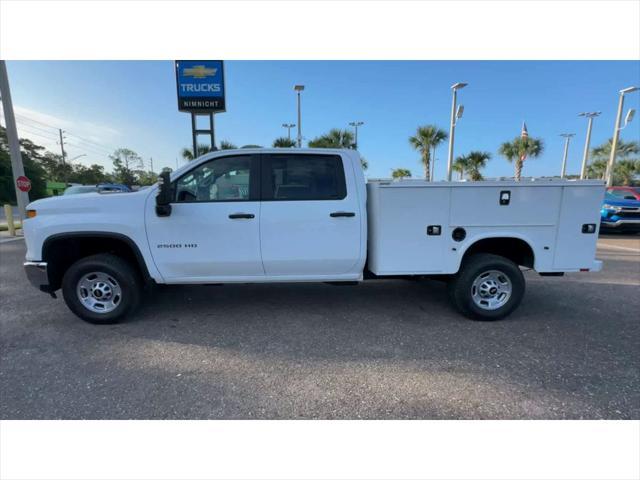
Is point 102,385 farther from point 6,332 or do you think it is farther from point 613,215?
point 613,215

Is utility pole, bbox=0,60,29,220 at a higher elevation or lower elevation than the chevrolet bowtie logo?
lower

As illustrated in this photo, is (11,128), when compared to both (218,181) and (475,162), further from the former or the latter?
(475,162)

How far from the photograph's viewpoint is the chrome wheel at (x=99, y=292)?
367 cm

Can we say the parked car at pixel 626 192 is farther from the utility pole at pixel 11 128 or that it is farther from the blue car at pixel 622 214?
the utility pole at pixel 11 128

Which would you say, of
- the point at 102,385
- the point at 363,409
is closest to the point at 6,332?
the point at 102,385

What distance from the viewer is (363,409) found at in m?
2.33

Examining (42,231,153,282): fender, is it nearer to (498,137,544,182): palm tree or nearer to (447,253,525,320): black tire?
(447,253,525,320): black tire

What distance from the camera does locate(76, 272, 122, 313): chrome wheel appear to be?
3.67m

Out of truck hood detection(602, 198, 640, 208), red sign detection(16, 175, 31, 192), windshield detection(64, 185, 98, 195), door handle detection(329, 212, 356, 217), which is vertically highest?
red sign detection(16, 175, 31, 192)

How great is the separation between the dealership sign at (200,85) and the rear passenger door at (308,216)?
8.39 metres

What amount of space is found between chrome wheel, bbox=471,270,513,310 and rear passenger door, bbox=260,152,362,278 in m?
1.50

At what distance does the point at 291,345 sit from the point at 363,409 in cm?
112

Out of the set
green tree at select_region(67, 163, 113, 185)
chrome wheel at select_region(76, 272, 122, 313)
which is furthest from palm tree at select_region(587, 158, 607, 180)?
green tree at select_region(67, 163, 113, 185)

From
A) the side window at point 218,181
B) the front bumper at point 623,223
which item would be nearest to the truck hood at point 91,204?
the side window at point 218,181
